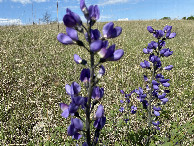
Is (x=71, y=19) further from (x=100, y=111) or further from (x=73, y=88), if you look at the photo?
(x=100, y=111)

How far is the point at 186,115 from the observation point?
121 inches

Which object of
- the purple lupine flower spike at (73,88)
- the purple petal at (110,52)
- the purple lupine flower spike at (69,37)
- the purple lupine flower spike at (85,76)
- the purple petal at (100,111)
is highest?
the purple lupine flower spike at (69,37)

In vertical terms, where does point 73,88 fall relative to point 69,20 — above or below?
below

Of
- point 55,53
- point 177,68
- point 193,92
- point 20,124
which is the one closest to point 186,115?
point 193,92

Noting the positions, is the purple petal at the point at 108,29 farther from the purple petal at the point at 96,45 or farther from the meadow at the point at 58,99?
the meadow at the point at 58,99

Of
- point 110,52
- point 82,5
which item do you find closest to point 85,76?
point 110,52

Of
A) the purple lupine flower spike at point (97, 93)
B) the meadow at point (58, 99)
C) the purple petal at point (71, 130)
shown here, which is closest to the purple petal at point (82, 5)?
the purple lupine flower spike at point (97, 93)

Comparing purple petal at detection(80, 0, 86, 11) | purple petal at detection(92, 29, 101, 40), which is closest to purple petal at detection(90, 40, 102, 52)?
purple petal at detection(92, 29, 101, 40)

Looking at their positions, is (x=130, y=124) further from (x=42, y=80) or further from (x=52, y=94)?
(x=42, y=80)

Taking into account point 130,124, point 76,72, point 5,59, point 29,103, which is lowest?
point 130,124

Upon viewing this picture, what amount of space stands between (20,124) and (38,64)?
2.29m

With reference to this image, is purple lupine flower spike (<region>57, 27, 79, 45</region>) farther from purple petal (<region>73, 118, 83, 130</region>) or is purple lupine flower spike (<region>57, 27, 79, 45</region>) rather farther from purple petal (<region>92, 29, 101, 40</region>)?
purple petal (<region>73, 118, 83, 130</region>)

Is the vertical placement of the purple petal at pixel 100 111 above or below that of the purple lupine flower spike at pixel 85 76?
below

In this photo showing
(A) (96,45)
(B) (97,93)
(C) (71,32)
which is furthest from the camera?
(B) (97,93)
